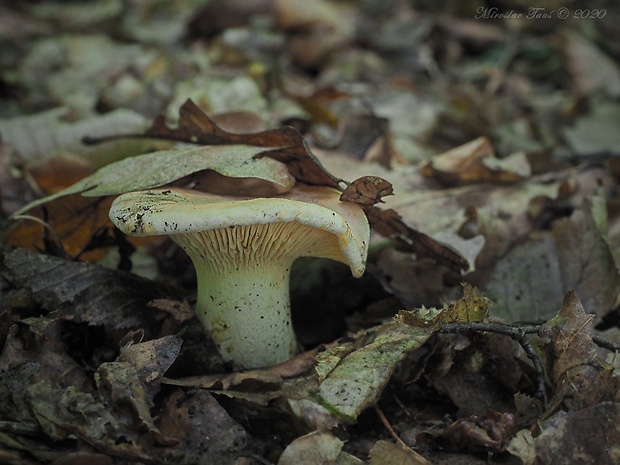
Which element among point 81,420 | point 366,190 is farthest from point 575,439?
point 81,420

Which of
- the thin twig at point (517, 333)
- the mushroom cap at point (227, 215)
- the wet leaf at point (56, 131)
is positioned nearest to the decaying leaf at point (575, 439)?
the thin twig at point (517, 333)

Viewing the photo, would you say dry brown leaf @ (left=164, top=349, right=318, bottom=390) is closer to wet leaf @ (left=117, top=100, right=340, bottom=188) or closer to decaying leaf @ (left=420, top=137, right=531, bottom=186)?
wet leaf @ (left=117, top=100, right=340, bottom=188)

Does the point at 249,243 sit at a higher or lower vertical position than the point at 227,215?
lower

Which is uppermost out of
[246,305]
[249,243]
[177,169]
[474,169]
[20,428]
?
[177,169]

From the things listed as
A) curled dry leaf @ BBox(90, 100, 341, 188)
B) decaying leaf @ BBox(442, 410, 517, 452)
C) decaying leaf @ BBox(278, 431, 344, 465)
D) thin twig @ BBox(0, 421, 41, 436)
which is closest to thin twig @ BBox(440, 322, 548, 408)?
decaying leaf @ BBox(442, 410, 517, 452)

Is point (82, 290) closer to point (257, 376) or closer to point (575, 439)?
point (257, 376)

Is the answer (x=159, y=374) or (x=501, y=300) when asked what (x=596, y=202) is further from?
(x=159, y=374)
